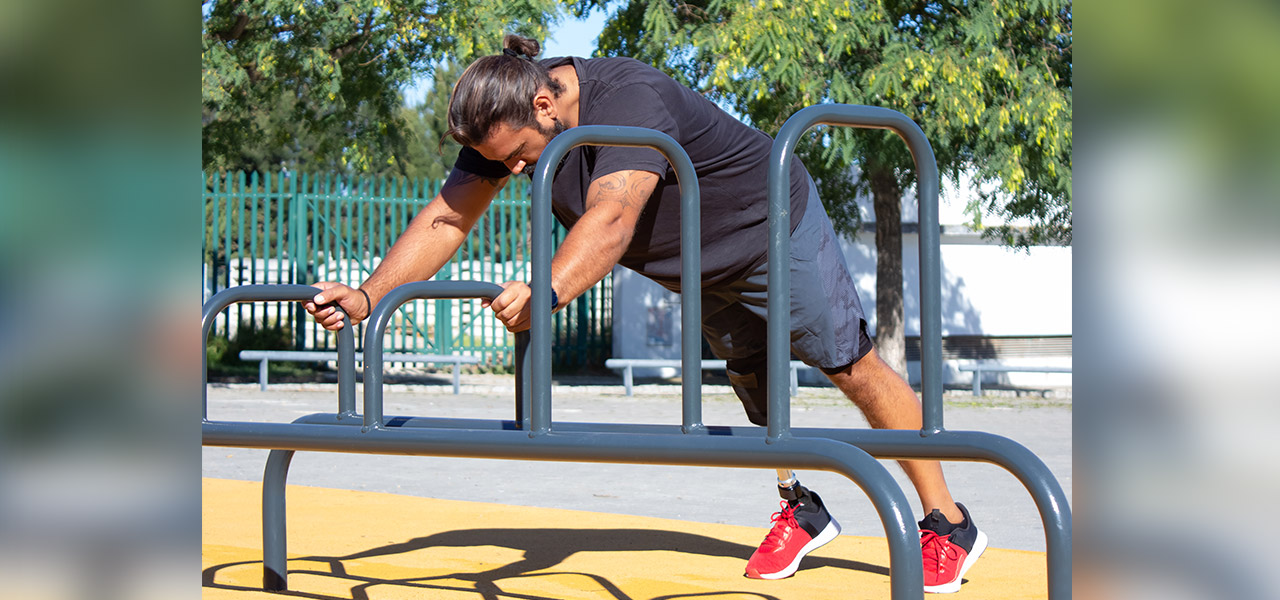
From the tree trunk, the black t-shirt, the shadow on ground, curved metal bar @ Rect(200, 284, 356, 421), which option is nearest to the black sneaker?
the shadow on ground

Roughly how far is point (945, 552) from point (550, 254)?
1.66 metres

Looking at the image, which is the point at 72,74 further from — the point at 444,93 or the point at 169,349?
the point at 444,93

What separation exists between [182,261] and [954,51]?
10.9 m

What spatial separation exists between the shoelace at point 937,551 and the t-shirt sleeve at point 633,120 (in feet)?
4.50

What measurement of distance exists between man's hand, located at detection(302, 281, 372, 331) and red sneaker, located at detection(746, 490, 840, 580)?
1.47 meters

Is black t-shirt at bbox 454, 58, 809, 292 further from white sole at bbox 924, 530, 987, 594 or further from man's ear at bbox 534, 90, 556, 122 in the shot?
white sole at bbox 924, 530, 987, 594

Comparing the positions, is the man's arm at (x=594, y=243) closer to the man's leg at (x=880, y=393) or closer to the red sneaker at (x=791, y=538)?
the man's leg at (x=880, y=393)

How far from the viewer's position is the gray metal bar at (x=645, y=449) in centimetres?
176

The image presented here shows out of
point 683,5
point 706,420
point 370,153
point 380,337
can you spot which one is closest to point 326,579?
point 380,337

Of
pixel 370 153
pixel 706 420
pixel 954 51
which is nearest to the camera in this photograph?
pixel 706 420

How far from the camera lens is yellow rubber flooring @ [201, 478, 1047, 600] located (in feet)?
10.7

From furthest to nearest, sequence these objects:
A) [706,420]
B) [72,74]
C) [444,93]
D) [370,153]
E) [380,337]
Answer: [444,93] < [370,153] < [706,420] < [380,337] < [72,74]

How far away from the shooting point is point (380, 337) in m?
2.38

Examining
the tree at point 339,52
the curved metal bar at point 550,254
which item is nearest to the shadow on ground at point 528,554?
the curved metal bar at point 550,254
